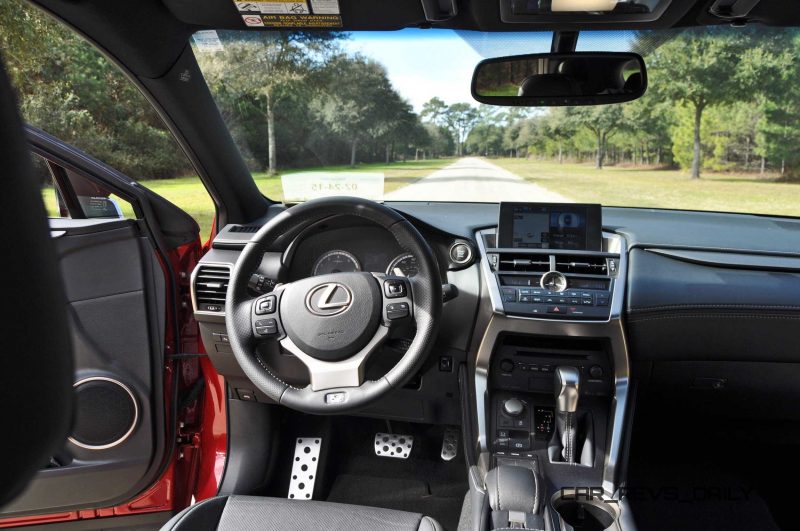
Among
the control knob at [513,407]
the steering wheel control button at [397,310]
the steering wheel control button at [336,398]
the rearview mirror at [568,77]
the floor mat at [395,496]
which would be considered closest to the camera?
the steering wheel control button at [336,398]

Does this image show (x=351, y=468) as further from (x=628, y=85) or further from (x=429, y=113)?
(x=628, y=85)

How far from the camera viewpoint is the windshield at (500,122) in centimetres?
241

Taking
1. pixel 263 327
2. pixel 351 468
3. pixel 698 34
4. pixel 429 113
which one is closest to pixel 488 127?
pixel 429 113

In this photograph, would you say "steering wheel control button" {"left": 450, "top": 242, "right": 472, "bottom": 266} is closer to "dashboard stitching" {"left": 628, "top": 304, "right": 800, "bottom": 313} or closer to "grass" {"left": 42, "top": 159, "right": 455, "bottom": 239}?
"grass" {"left": 42, "top": 159, "right": 455, "bottom": 239}

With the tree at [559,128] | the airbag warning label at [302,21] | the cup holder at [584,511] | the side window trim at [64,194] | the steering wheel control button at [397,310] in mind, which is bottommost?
the cup holder at [584,511]

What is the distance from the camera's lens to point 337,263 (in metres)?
2.49

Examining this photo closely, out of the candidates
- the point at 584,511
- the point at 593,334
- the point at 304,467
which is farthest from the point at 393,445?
the point at 593,334

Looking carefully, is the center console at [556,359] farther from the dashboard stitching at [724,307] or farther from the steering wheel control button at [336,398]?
the steering wheel control button at [336,398]

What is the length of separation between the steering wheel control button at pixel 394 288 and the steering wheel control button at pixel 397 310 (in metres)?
0.04

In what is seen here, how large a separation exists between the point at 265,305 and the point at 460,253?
0.85 meters

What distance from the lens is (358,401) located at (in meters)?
2.00

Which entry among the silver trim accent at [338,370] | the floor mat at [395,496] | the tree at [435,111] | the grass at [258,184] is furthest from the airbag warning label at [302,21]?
the floor mat at [395,496]

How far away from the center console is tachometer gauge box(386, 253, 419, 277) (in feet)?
1.00

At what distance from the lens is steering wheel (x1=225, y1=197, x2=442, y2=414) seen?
6.70ft
